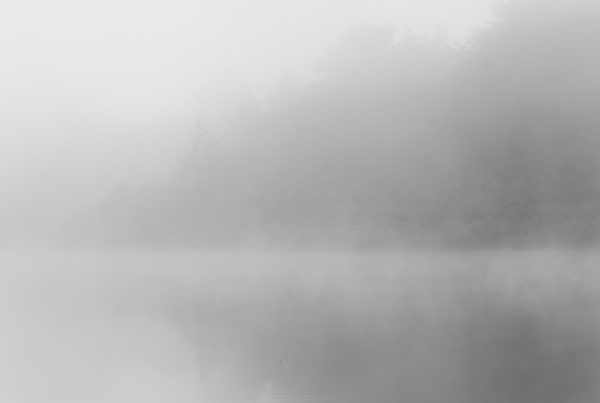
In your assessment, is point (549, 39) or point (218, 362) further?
point (549, 39)

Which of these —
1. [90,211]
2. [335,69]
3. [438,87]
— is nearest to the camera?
[438,87]

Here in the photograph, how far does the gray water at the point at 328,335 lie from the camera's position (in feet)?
42.2

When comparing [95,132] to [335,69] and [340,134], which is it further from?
[340,134]

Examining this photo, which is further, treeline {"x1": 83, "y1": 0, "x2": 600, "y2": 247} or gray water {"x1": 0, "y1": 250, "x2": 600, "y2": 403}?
treeline {"x1": 83, "y1": 0, "x2": 600, "y2": 247}

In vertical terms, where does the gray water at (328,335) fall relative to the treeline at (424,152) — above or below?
below

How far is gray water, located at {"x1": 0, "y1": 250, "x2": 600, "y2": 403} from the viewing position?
1286 cm

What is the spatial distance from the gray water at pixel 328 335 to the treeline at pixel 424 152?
9.89 feet

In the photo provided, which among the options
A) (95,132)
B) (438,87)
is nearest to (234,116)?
(438,87)

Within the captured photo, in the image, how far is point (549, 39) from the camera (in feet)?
122

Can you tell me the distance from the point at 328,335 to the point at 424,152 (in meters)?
22.3

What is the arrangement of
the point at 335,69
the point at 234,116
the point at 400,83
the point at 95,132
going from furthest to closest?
the point at 95,132, the point at 234,116, the point at 335,69, the point at 400,83

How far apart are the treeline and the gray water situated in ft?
9.89

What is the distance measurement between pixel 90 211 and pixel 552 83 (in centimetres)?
3818

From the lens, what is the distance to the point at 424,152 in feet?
124
